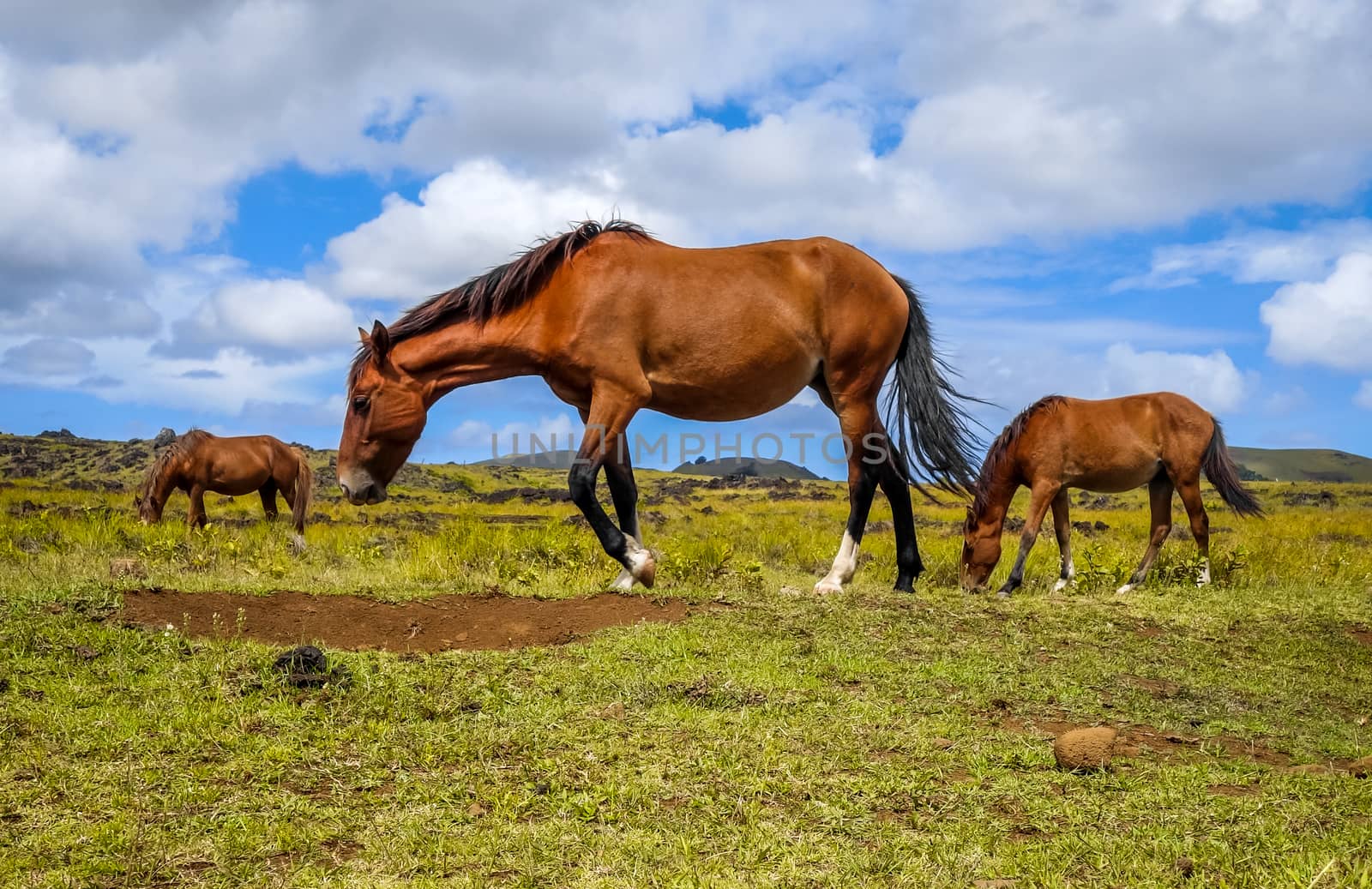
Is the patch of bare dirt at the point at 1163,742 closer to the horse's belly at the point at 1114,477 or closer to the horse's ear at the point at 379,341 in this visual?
the horse's ear at the point at 379,341

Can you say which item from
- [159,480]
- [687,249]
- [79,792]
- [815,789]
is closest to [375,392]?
[687,249]

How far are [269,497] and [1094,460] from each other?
14959 mm

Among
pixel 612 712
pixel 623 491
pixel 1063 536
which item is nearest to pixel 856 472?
pixel 623 491

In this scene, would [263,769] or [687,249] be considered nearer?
[263,769]

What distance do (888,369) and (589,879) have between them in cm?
637

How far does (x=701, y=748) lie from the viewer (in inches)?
163

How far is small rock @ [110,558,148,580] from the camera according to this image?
312 inches

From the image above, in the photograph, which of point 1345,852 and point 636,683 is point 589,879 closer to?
point 636,683

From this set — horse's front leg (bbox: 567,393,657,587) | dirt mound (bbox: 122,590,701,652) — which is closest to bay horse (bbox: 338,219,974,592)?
horse's front leg (bbox: 567,393,657,587)

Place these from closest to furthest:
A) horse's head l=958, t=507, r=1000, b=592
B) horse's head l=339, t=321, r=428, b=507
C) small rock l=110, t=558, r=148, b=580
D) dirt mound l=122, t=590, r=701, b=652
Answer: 1. dirt mound l=122, t=590, r=701, b=652
2. horse's head l=339, t=321, r=428, b=507
3. small rock l=110, t=558, r=148, b=580
4. horse's head l=958, t=507, r=1000, b=592

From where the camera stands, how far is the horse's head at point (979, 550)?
10.6 metres

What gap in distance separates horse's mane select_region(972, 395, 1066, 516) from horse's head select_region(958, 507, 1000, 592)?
30 centimetres

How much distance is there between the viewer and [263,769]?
4051 millimetres

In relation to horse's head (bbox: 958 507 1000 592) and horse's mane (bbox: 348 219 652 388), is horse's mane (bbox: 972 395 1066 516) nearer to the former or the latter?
horse's head (bbox: 958 507 1000 592)
